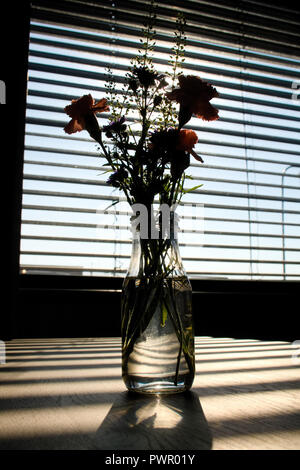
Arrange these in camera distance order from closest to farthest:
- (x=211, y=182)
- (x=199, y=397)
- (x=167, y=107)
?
(x=199, y=397)
(x=167, y=107)
(x=211, y=182)

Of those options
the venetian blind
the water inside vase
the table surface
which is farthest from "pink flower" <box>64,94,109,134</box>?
the venetian blind

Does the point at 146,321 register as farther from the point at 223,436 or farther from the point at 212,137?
the point at 212,137

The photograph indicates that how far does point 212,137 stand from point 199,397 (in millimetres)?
1737

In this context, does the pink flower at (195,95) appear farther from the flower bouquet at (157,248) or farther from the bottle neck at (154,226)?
the bottle neck at (154,226)

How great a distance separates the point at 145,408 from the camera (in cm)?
50

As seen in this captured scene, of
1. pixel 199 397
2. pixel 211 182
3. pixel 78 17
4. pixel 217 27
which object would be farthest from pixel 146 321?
pixel 217 27

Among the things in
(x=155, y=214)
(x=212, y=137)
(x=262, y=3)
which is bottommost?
(x=155, y=214)

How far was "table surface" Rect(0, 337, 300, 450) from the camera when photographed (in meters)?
0.38

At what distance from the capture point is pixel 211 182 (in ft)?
6.71

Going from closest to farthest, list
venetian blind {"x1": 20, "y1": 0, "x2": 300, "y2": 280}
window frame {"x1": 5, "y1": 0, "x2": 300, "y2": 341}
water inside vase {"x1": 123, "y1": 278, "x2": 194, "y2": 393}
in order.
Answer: water inside vase {"x1": 123, "y1": 278, "x2": 194, "y2": 393} < window frame {"x1": 5, "y1": 0, "x2": 300, "y2": 341} < venetian blind {"x1": 20, "y1": 0, "x2": 300, "y2": 280}

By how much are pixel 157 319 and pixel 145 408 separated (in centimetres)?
12

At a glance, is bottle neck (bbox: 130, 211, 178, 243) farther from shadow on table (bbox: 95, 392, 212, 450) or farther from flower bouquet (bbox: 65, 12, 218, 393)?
shadow on table (bbox: 95, 392, 212, 450)

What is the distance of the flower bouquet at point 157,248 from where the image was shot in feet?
1.87

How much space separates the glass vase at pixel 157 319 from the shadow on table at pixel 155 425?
3 cm
